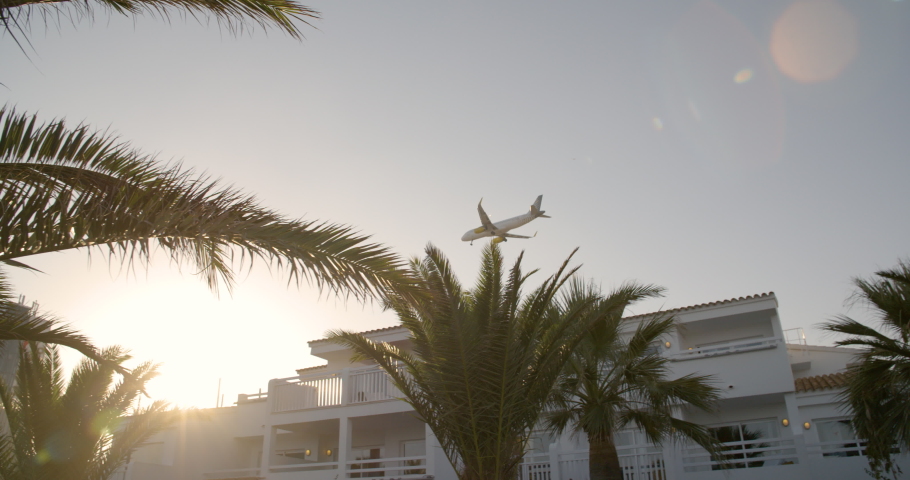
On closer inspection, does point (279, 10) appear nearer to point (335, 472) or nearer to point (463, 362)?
point (463, 362)

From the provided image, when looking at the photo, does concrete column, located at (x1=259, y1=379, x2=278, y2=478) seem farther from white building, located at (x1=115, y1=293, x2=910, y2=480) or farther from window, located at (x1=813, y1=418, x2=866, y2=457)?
window, located at (x1=813, y1=418, x2=866, y2=457)

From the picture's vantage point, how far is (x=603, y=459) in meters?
12.9

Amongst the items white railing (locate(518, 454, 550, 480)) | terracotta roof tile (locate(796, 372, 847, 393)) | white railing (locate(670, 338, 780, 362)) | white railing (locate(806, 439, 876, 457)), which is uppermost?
white railing (locate(670, 338, 780, 362))

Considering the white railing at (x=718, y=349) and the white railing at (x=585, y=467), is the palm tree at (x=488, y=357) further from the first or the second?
the white railing at (x=718, y=349)

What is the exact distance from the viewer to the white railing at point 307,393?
67.4 feet

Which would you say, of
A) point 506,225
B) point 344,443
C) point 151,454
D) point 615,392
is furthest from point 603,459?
point 151,454

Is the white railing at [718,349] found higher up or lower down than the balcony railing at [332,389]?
higher up

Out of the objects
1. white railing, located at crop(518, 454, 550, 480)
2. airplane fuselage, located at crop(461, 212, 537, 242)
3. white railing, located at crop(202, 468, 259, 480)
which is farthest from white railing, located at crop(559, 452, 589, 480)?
white railing, located at crop(202, 468, 259, 480)

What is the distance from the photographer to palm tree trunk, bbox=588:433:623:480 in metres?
12.8

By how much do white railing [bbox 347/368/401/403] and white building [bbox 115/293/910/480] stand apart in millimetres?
35

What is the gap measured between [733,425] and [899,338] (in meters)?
8.92

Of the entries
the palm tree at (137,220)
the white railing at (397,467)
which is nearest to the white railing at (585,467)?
the white railing at (397,467)

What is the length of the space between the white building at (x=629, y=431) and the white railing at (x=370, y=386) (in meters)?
0.03

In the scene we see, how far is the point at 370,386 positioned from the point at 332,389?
4.41ft
